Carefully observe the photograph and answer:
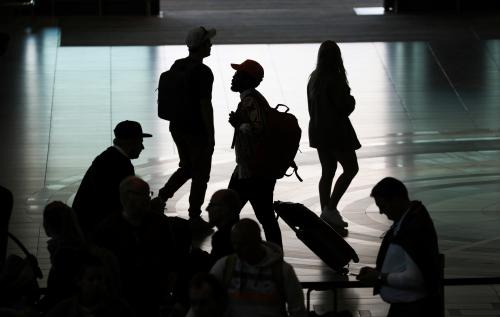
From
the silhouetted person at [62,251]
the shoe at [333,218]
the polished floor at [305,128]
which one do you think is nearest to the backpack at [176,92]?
the polished floor at [305,128]

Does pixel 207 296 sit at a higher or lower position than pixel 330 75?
higher

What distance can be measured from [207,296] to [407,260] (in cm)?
141

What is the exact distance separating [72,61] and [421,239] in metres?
12.7

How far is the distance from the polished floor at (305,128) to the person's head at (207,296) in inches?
137

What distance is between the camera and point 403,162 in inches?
564

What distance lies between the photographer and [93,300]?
6.70 m

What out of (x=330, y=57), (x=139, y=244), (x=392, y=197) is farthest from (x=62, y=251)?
(x=330, y=57)

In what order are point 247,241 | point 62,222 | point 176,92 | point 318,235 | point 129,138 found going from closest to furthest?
point 247,241
point 62,222
point 129,138
point 318,235
point 176,92

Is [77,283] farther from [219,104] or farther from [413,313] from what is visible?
[219,104]

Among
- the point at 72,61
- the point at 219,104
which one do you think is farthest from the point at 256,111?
the point at 72,61

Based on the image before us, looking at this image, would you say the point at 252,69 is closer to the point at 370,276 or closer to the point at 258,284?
the point at 370,276

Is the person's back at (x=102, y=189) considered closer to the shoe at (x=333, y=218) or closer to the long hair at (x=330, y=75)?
the long hair at (x=330, y=75)

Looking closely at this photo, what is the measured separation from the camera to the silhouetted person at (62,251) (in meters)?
7.42

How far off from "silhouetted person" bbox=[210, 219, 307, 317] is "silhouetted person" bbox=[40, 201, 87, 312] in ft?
3.06
